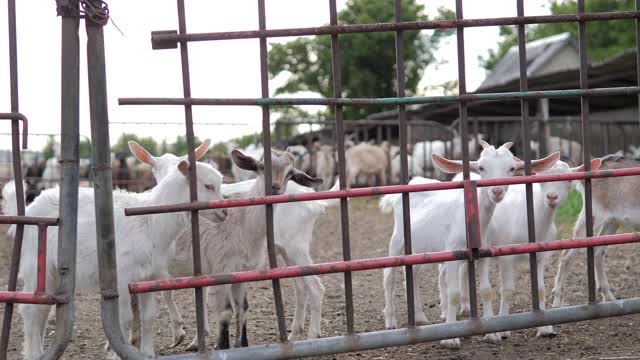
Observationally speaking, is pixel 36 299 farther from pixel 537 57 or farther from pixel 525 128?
pixel 537 57

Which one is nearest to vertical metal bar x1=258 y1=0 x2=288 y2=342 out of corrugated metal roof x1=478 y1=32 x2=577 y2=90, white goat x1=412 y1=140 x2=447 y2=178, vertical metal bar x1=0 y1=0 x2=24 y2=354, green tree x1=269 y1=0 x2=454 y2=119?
vertical metal bar x1=0 y1=0 x2=24 y2=354

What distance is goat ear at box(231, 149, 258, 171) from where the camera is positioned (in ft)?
16.7

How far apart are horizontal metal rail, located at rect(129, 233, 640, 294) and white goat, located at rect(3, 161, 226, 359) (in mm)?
1079

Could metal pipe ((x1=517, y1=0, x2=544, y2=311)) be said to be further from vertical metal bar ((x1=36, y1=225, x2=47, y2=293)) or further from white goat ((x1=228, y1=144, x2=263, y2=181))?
white goat ((x1=228, y1=144, x2=263, y2=181))

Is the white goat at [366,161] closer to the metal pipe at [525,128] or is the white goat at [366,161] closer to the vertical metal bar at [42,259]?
the metal pipe at [525,128]

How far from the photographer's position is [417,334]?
382cm

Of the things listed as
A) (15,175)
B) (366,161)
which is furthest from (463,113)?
(366,161)

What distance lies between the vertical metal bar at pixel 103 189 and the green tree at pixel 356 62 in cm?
4171

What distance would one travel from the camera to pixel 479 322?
12.9 ft

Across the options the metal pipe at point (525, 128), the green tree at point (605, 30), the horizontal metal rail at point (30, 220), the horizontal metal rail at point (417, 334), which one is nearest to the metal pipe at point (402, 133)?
the horizontal metal rail at point (417, 334)

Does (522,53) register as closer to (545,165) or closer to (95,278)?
(545,165)

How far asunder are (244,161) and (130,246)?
1.01m

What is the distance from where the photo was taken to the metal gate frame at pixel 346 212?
3.52 m

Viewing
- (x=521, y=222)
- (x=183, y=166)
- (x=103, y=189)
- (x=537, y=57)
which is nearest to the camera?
(x=103, y=189)
